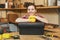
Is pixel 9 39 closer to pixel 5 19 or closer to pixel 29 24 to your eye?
pixel 29 24

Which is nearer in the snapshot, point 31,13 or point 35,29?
point 35,29

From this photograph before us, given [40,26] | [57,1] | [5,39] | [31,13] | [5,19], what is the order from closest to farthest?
[5,39] < [40,26] < [31,13] < [57,1] < [5,19]

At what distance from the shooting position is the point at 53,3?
212 cm

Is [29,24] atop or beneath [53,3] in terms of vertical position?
beneath

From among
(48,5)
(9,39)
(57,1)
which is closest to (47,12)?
(48,5)

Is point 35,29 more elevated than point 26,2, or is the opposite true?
point 26,2

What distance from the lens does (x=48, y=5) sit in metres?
2.18

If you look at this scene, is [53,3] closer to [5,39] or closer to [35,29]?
[35,29]

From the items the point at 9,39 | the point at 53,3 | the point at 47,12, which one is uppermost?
the point at 53,3

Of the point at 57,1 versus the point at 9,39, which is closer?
the point at 9,39

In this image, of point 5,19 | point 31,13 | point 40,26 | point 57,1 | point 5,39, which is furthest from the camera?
point 5,19

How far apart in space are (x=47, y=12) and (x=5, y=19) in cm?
69

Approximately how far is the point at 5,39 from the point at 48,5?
1238mm

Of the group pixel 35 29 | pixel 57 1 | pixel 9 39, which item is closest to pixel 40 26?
pixel 35 29
